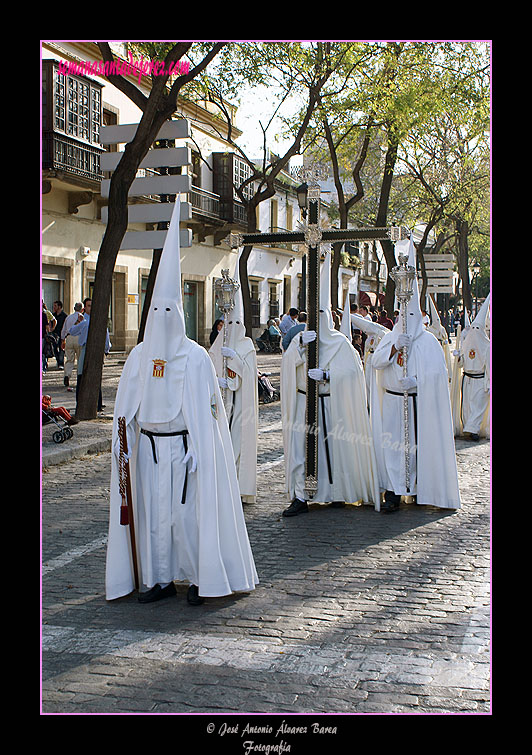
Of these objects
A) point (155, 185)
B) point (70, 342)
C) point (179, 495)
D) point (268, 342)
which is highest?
point (155, 185)

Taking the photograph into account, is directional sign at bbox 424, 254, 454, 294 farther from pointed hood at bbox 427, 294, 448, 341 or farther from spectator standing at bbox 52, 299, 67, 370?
spectator standing at bbox 52, 299, 67, 370

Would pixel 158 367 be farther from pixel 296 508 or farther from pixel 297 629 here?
pixel 296 508

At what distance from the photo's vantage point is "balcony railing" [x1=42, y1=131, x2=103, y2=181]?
2239cm

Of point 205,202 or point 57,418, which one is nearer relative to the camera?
point 57,418

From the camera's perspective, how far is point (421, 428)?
8414 mm

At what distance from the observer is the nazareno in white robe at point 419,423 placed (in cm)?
827

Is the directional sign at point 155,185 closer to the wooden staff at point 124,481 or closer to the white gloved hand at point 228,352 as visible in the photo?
the white gloved hand at point 228,352

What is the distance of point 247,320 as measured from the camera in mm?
19484

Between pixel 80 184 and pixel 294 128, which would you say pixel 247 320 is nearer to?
pixel 294 128

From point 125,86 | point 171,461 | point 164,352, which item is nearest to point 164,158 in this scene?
point 125,86

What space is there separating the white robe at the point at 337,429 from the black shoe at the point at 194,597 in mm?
3011

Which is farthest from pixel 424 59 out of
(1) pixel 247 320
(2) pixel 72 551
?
(2) pixel 72 551

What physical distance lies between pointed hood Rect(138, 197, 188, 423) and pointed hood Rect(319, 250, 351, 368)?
3264 mm

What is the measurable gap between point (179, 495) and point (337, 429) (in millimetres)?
3350
